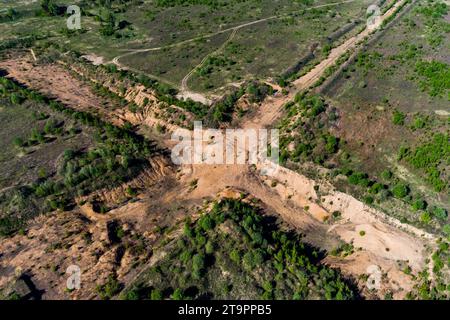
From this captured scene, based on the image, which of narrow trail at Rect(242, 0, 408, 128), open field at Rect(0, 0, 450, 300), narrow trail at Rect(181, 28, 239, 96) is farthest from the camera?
narrow trail at Rect(181, 28, 239, 96)

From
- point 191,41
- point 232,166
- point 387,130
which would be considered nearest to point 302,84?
point 387,130

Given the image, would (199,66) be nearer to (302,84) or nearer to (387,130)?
(302,84)

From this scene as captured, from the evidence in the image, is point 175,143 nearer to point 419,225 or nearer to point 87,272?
point 87,272

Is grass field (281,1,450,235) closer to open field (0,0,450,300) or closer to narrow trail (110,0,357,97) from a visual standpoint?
open field (0,0,450,300)

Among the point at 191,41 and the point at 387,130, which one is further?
the point at 191,41

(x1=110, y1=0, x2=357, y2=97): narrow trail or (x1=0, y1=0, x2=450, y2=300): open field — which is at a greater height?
(x1=110, y1=0, x2=357, y2=97): narrow trail

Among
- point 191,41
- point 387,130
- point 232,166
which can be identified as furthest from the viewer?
point 191,41

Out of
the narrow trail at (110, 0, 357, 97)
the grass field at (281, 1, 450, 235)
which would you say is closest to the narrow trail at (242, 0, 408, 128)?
the grass field at (281, 1, 450, 235)

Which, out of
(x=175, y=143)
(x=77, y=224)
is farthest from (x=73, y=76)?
(x=77, y=224)

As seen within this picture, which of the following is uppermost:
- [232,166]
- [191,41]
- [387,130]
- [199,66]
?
[191,41]

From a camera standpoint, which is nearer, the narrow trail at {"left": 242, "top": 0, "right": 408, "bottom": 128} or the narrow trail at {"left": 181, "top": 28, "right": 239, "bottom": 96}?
the narrow trail at {"left": 242, "top": 0, "right": 408, "bottom": 128}

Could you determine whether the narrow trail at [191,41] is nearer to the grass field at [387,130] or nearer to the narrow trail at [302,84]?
the narrow trail at [302,84]
